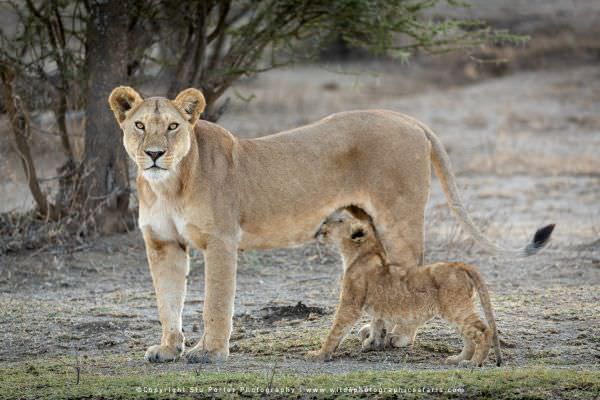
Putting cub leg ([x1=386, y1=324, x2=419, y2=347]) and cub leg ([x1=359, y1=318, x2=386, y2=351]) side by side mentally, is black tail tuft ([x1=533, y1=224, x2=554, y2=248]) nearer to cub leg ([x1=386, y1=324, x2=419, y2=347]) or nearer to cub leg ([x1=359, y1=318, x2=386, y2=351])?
cub leg ([x1=386, y1=324, x2=419, y2=347])

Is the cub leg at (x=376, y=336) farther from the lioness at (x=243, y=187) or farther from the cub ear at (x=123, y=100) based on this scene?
the cub ear at (x=123, y=100)

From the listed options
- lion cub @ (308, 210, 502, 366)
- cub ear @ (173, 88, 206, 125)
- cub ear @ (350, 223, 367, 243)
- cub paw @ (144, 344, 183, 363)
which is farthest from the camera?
cub ear @ (350, 223, 367, 243)

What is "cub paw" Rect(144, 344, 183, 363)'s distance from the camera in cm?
614

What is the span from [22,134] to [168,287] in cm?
378

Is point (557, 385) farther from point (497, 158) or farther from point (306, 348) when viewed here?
point (497, 158)

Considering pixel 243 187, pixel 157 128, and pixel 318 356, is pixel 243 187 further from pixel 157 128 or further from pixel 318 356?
pixel 318 356

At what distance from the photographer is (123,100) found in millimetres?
6133

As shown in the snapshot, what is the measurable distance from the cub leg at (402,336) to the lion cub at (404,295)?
7 centimetres

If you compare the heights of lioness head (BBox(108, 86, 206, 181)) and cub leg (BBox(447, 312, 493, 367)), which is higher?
lioness head (BBox(108, 86, 206, 181))

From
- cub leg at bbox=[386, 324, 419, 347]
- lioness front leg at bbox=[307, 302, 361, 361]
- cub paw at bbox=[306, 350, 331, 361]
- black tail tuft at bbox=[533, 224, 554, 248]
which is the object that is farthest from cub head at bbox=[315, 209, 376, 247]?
black tail tuft at bbox=[533, 224, 554, 248]

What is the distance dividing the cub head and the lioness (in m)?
0.06

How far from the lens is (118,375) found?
5.73 metres

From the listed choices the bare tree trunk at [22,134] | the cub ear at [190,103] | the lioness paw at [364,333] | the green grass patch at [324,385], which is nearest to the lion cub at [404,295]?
the lioness paw at [364,333]

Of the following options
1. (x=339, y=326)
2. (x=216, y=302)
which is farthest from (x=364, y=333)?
(x=216, y=302)
